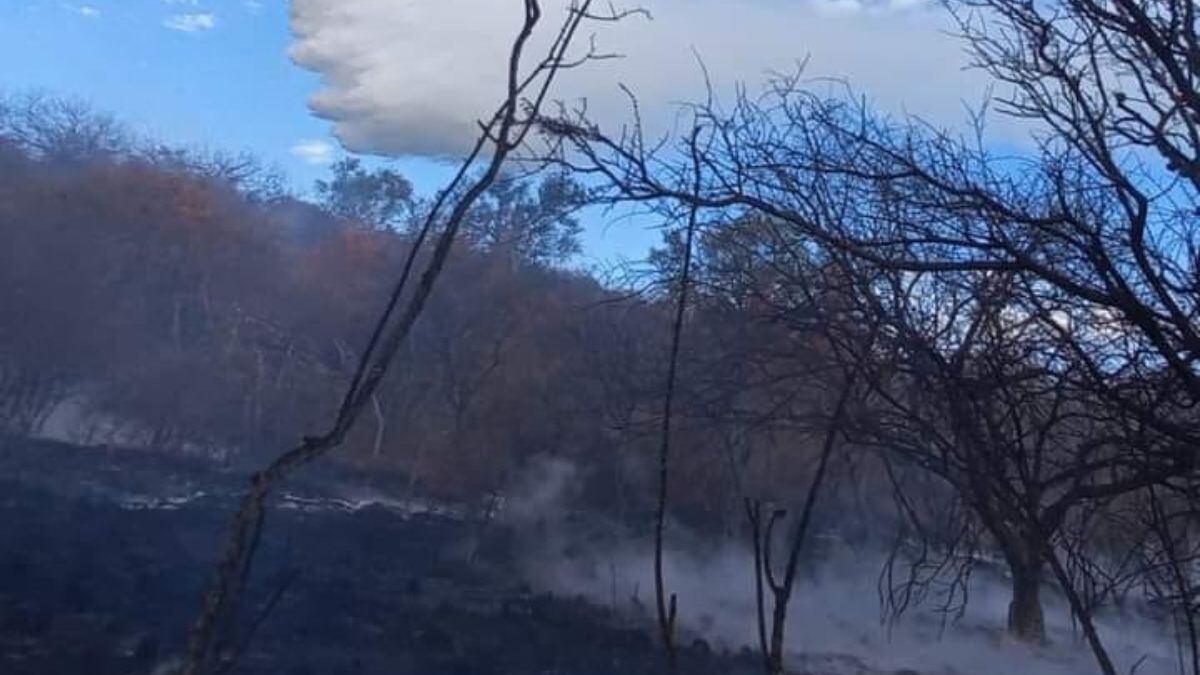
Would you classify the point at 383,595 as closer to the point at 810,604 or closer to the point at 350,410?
the point at 810,604

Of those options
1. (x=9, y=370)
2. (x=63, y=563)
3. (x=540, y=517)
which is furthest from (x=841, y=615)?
(x=9, y=370)

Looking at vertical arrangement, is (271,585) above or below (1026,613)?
below

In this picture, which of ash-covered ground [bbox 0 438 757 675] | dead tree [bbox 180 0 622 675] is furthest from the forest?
ash-covered ground [bbox 0 438 757 675]

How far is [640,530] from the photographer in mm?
17344

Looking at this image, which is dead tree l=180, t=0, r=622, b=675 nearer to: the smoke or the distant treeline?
the smoke

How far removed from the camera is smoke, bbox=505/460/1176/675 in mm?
10570

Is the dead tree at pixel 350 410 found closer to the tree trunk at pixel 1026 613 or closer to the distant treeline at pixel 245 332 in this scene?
the tree trunk at pixel 1026 613

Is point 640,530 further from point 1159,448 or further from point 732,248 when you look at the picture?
point 1159,448

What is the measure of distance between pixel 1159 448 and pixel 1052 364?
0.34 metres

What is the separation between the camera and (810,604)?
15.4 m

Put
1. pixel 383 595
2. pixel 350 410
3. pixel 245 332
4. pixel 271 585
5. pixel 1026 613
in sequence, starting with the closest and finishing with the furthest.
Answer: pixel 350 410, pixel 271 585, pixel 1026 613, pixel 383 595, pixel 245 332

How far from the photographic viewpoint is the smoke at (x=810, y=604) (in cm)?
1057

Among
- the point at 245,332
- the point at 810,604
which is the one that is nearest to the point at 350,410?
the point at 810,604

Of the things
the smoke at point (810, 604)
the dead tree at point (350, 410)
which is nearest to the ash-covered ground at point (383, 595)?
the smoke at point (810, 604)
